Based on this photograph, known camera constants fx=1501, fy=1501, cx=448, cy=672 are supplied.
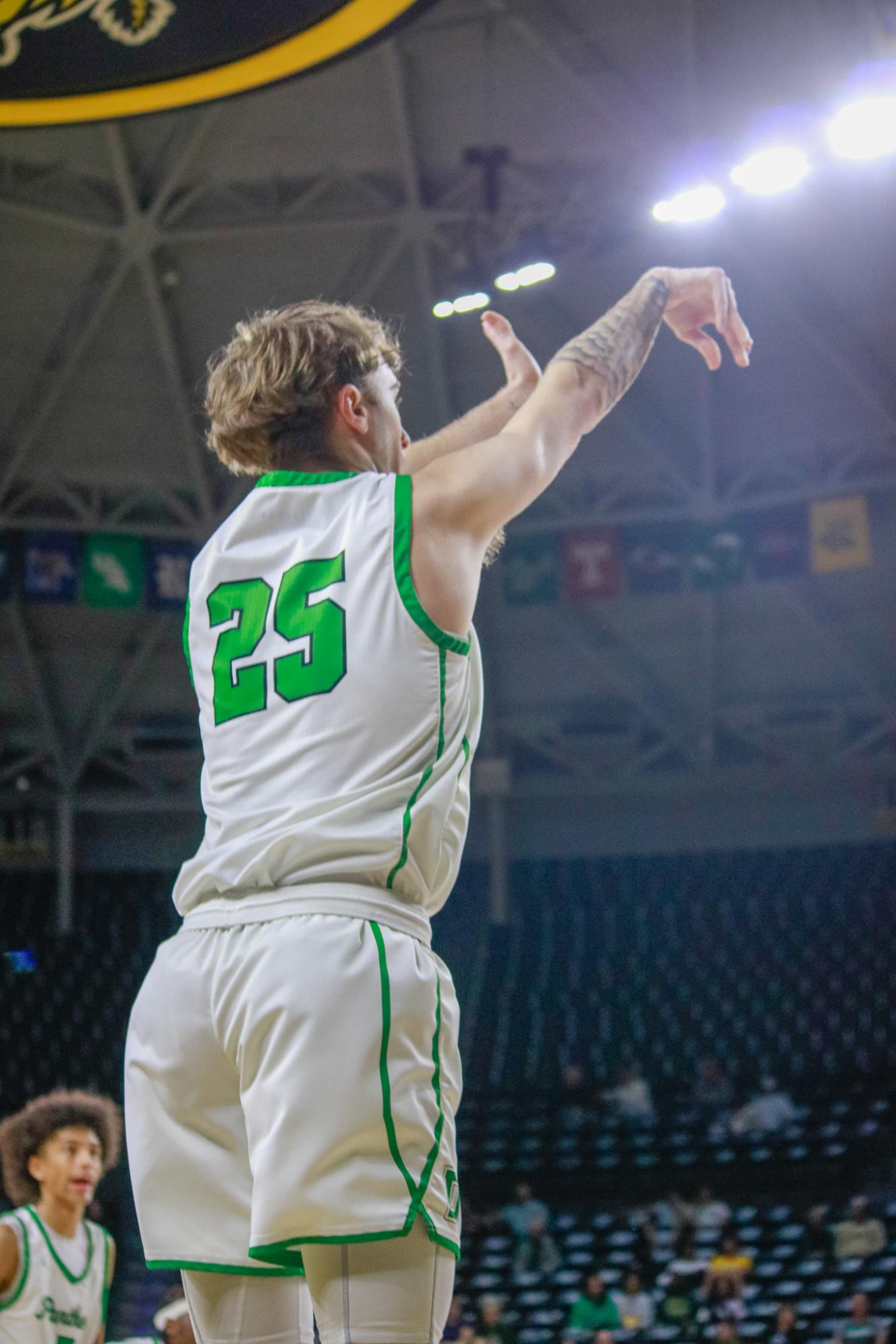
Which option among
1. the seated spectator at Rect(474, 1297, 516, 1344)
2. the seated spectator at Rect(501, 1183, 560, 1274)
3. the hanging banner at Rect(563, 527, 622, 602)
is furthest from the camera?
the hanging banner at Rect(563, 527, 622, 602)

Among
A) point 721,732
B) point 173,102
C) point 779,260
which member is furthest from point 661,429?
point 173,102

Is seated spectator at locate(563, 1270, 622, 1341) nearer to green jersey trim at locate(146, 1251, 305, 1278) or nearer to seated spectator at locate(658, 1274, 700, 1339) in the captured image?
seated spectator at locate(658, 1274, 700, 1339)

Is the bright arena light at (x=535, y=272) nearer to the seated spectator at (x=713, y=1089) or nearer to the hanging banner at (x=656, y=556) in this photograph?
the hanging banner at (x=656, y=556)

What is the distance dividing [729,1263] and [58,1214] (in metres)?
8.77

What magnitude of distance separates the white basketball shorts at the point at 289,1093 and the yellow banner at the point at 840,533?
53.6 feet

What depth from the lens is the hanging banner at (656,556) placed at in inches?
739

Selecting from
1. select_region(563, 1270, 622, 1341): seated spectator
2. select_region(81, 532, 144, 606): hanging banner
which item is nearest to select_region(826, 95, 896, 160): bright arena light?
select_region(81, 532, 144, 606): hanging banner

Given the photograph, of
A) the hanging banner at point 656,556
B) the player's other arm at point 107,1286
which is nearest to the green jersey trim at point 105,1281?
the player's other arm at point 107,1286

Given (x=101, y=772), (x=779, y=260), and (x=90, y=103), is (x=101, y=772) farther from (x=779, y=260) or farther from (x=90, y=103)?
(x=90, y=103)

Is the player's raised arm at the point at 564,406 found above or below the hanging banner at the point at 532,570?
below

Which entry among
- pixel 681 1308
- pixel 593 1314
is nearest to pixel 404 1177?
pixel 593 1314

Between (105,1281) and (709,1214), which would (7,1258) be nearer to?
(105,1281)

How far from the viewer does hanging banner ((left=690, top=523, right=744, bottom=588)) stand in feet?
60.2

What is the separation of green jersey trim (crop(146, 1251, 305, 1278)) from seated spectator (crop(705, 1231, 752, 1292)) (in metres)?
11.2
